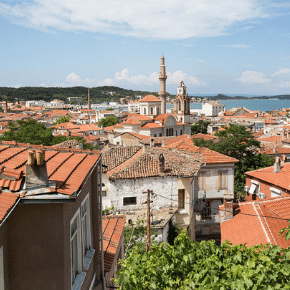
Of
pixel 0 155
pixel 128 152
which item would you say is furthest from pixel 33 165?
pixel 128 152

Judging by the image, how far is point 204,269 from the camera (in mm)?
6094

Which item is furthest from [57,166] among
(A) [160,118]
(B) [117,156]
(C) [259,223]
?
(A) [160,118]

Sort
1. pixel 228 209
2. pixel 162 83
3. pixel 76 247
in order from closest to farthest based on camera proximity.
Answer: pixel 76 247 → pixel 228 209 → pixel 162 83

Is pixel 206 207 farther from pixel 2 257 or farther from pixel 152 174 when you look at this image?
pixel 2 257

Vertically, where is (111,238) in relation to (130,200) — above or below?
above

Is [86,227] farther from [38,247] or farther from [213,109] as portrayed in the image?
[213,109]

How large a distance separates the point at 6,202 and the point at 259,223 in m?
11.5

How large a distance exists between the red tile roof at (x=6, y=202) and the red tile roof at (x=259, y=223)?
9.89 meters

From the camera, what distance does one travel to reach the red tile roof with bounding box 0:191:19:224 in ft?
11.9

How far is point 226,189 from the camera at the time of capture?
23.6 meters

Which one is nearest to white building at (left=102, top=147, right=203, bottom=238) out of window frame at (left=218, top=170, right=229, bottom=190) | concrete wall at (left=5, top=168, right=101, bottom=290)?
window frame at (left=218, top=170, right=229, bottom=190)

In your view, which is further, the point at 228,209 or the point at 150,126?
the point at 150,126

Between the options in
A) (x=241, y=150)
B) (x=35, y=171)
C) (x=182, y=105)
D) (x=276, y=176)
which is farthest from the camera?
(x=182, y=105)

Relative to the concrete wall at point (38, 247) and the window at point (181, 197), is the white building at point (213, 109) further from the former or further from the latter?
the concrete wall at point (38, 247)
